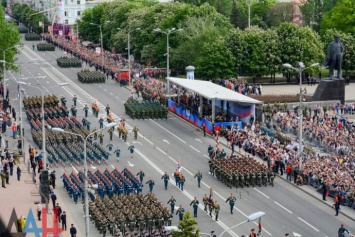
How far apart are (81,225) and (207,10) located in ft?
242

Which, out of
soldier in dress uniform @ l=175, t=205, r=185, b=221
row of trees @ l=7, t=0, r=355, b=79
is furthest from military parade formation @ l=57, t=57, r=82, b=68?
soldier in dress uniform @ l=175, t=205, r=185, b=221

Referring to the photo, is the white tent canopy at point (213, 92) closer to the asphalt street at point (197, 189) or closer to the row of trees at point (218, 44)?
the asphalt street at point (197, 189)

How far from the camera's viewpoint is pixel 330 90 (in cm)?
8406

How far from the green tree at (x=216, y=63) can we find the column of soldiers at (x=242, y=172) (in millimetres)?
42095

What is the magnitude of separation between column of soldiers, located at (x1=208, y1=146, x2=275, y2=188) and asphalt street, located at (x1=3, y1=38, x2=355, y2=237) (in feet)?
1.80

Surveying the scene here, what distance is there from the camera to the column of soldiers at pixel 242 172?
56.0 metres

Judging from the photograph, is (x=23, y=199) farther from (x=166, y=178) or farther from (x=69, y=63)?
(x=69, y=63)

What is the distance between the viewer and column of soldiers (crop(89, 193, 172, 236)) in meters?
46.1

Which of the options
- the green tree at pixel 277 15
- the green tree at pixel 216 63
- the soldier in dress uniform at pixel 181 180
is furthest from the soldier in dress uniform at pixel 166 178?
the green tree at pixel 277 15

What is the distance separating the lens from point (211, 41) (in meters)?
107

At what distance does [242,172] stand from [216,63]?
44759 millimetres

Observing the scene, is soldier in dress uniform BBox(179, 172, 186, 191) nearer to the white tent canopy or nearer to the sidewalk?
the sidewalk

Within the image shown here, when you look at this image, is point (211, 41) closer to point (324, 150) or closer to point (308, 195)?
point (324, 150)

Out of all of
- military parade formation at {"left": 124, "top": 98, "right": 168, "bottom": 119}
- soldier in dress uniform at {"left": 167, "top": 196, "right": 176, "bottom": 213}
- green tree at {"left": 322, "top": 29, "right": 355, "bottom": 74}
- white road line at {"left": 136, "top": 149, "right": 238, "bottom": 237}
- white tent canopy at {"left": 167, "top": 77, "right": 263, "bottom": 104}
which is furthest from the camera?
green tree at {"left": 322, "top": 29, "right": 355, "bottom": 74}
